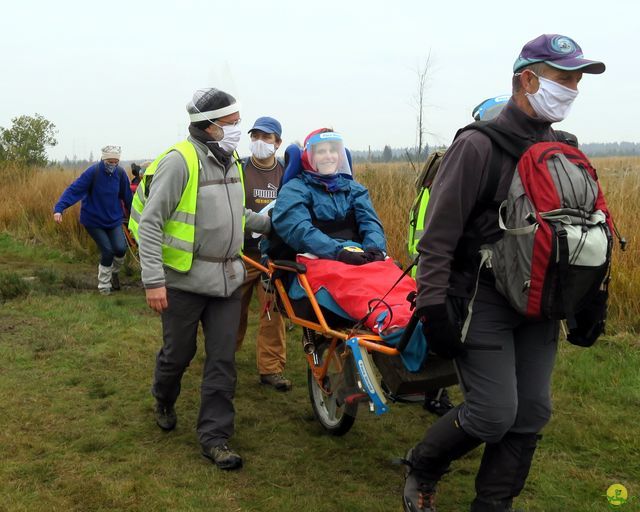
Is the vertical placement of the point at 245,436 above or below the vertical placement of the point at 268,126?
below

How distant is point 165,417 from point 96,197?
547cm

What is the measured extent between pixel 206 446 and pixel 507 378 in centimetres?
205

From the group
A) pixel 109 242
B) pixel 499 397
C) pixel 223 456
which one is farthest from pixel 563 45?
pixel 109 242

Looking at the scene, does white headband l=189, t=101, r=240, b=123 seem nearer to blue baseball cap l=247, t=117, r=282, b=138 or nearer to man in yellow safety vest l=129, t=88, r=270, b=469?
man in yellow safety vest l=129, t=88, r=270, b=469

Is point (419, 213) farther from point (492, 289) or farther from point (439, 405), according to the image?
point (492, 289)

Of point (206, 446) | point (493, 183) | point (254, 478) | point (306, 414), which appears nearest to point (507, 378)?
point (493, 183)

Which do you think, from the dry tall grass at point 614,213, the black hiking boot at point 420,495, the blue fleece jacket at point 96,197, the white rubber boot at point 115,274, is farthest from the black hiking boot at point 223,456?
the blue fleece jacket at point 96,197

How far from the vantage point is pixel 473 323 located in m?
2.83

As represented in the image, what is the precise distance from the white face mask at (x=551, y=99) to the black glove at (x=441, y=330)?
852 millimetres

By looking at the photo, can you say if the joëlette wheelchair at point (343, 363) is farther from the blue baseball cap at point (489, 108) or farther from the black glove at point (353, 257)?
the blue baseball cap at point (489, 108)

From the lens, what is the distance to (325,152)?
4.46 metres

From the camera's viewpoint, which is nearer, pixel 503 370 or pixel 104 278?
pixel 503 370

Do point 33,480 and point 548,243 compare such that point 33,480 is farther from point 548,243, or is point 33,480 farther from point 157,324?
point 157,324

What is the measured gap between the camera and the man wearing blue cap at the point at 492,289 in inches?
108
